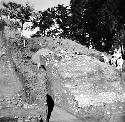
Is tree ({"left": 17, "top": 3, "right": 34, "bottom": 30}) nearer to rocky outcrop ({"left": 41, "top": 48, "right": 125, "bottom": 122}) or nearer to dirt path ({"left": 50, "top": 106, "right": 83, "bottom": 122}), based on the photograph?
rocky outcrop ({"left": 41, "top": 48, "right": 125, "bottom": 122})

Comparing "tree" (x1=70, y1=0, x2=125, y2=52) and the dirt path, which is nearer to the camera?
the dirt path

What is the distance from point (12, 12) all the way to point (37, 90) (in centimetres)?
2639

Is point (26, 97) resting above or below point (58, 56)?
below

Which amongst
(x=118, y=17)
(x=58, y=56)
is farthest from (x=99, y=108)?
(x=118, y=17)

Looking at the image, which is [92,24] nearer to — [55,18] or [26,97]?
[55,18]

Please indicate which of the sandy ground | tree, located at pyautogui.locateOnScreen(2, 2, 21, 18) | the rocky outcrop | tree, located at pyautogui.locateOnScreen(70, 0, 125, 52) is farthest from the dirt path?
tree, located at pyautogui.locateOnScreen(2, 2, 21, 18)

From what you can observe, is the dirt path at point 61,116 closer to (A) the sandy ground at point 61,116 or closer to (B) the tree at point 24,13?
(A) the sandy ground at point 61,116

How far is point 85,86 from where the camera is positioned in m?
14.2

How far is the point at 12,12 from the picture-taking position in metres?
33.8

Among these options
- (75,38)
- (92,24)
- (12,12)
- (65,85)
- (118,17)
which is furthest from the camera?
(12,12)

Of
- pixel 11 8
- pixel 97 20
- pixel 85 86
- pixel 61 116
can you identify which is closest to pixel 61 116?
pixel 61 116

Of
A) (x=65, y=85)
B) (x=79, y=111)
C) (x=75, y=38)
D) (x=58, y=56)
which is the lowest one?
(x=79, y=111)

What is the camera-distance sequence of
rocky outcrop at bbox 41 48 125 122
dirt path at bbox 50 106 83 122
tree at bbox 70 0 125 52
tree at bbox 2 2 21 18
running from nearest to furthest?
dirt path at bbox 50 106 83 122 < rocky outcrop at bbox 41 48 125 122 < tree at bbox 70 0 125 52 < tree at bbox 2 2 21 18

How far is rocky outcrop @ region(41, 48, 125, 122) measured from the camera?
13078mm
